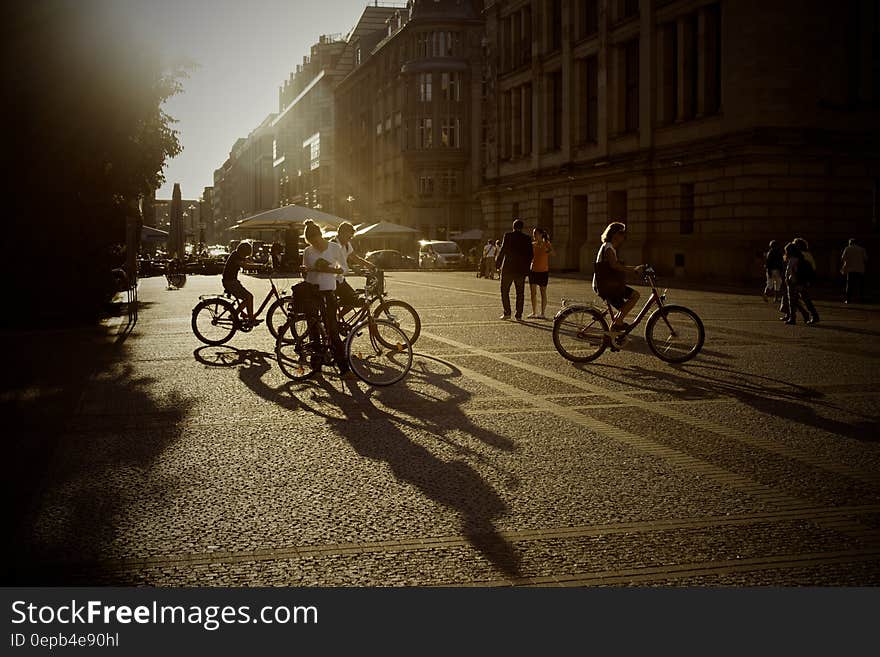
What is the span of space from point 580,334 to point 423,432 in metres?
5.02

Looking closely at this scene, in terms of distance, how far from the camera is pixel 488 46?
2489 inches

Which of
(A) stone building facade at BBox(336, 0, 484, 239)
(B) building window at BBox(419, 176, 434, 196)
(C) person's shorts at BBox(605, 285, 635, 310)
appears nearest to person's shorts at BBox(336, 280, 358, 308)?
(C) person's shorts at BBox(605, 285, 635, 310)

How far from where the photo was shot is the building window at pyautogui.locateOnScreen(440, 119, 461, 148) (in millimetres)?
83875

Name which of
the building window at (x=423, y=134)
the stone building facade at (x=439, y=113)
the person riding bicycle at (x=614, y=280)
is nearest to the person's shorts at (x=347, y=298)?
the person riding bicycle at (x=614, y=280)

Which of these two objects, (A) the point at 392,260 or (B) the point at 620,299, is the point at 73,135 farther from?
(A) the point at 392,260

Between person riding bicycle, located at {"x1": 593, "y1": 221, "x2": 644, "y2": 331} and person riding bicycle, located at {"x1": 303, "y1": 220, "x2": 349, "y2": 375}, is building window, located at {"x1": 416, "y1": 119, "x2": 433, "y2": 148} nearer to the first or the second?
person riding bicycle, located at {"x1": 593, "y1": 221, "x2": 644, "y2": 331}

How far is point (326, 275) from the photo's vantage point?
1241 centimetres

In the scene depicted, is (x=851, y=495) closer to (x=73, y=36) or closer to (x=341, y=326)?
(x=341, y=326)

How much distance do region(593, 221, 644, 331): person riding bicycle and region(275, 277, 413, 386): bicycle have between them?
104 inches

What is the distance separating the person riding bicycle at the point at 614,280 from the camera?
13.4 m

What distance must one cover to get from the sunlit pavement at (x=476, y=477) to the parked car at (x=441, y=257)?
146 feet

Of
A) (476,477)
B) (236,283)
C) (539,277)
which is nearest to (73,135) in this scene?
(236,283)

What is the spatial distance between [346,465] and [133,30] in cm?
1340

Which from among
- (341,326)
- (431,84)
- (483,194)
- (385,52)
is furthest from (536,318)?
(385,52)
